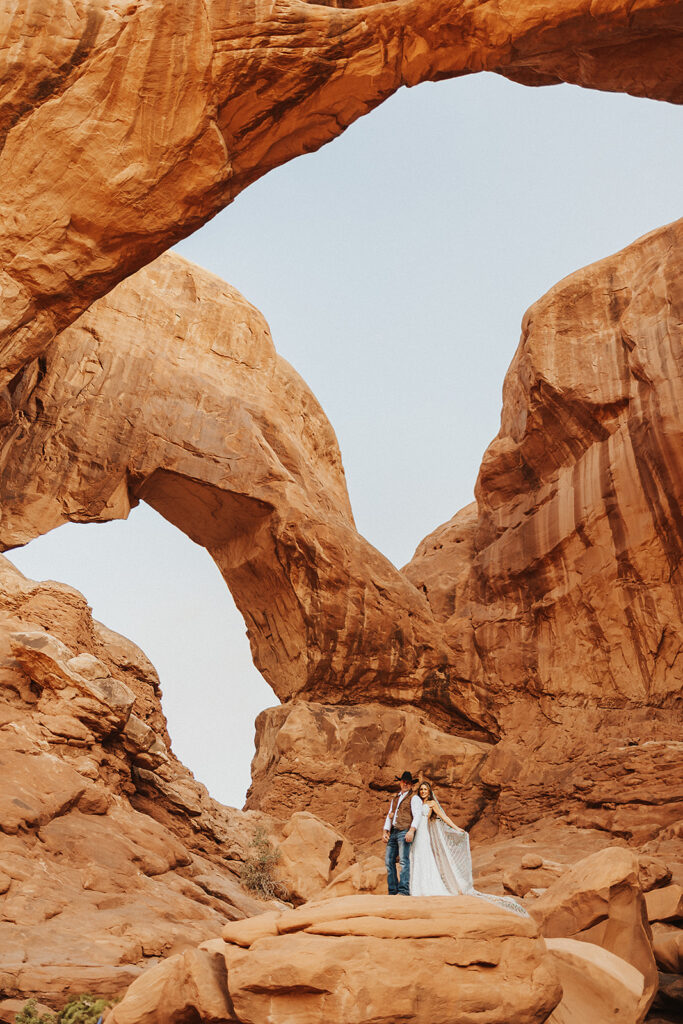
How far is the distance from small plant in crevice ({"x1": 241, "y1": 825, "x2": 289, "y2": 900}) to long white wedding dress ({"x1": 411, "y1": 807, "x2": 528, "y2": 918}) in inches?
228

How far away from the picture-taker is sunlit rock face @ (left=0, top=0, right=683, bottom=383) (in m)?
11.6

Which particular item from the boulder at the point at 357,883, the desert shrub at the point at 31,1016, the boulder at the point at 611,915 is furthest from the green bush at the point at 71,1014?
the boulder at the point at 611,915

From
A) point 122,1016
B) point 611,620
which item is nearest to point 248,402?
point 611,620

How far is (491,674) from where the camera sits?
63.6 ft

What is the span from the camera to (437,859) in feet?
26.6

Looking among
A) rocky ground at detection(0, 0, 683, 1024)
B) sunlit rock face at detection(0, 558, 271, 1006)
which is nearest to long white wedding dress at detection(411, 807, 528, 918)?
rocky ground at detection(0, 0, 683, 1024)

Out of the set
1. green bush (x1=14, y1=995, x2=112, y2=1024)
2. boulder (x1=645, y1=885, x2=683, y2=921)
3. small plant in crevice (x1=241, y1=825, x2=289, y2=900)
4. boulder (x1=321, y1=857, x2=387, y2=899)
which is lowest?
green bush (x1=14, y1=995, x2=112, y2=1024)

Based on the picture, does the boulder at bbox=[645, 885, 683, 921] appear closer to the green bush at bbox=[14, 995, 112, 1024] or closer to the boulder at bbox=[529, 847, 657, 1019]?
the boulder at bbox=[529, 847, 657, 1019]

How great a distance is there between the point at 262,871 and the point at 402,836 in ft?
19.9

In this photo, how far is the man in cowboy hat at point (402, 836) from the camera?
8273 millimetres

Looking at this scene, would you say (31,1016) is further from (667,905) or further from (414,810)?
(667,905)

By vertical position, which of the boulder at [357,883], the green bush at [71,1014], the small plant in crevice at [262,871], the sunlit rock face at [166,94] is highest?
the sunlit rock face at [166,94]

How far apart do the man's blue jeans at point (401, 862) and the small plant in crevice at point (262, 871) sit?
209 inches

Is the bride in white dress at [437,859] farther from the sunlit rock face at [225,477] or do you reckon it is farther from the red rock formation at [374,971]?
the sunlit rock face at [225,477]
